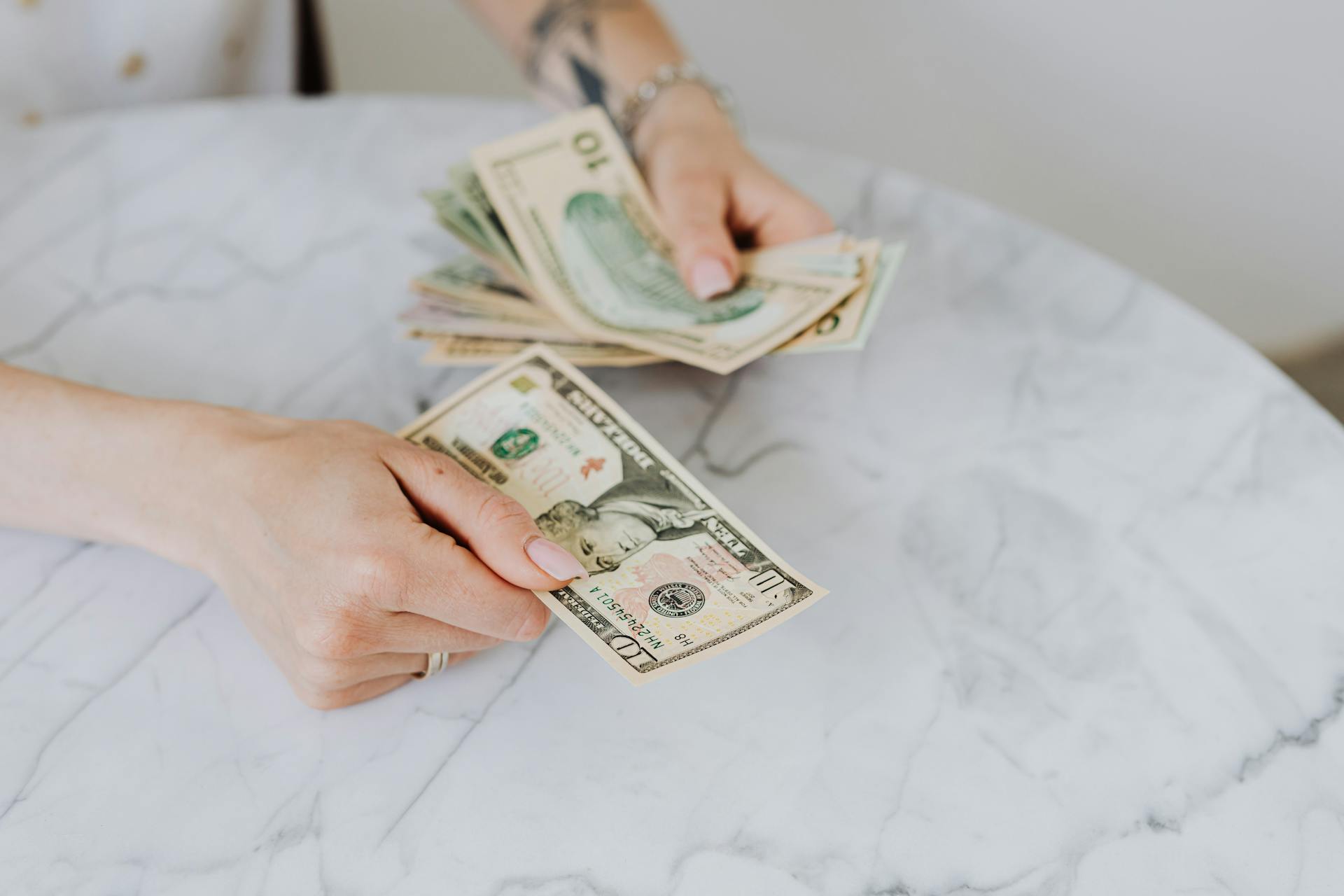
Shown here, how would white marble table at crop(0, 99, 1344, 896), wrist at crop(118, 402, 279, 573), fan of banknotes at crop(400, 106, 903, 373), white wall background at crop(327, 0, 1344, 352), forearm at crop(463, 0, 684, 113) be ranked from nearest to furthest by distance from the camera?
1. white marble table at crop(0, 99, 1344, 896)
2. wrist at crop(118, 402, 279, 573)
3. fan of banknotes at crop(400, 106, 903, 373)
4. forearm at crop(463, 0, 684, 113)
5. white wall background at crop(327, 0, 1344, 352)

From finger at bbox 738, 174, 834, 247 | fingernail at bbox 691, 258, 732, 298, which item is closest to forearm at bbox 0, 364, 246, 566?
fingernail at bbox 691, 258, 732, 298

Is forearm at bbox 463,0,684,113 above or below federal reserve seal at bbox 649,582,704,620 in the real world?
above

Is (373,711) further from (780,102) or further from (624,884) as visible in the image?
(780,102)

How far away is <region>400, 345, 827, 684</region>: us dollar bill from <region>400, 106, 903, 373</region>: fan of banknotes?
→ 3.4 inches

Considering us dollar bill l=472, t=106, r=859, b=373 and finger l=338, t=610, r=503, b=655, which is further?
us dollar bill l=472, t=106, r=859, b=373

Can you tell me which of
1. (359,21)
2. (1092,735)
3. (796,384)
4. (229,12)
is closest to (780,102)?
(359,21)

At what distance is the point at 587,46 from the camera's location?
127cm

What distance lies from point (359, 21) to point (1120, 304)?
181cm

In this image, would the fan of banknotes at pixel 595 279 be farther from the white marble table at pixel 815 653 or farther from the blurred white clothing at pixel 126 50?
the blurred white clothing at pixel 126 50

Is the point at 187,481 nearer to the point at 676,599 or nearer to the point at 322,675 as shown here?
the point at 322,675

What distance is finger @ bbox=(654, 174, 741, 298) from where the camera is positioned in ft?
3.34

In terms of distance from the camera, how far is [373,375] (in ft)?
3.33

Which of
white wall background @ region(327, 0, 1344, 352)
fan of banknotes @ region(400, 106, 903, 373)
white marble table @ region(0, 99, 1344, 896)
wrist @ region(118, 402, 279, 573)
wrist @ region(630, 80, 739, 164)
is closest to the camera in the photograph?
white marble table @ region(0, 99, 1344, 896)

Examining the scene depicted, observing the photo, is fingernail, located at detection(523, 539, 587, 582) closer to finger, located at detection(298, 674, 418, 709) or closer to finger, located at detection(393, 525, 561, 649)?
finger, located at detection(393, 525, 561, 649)
